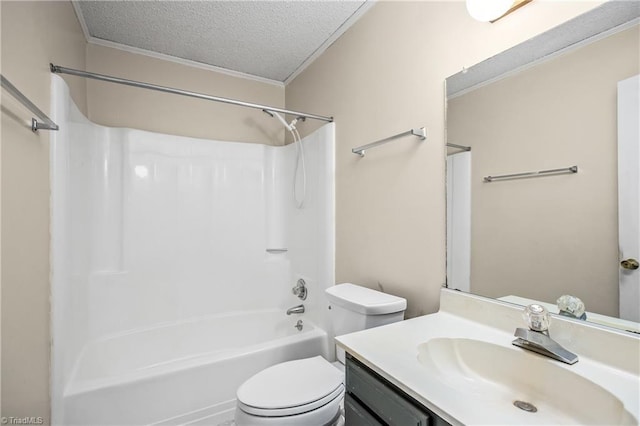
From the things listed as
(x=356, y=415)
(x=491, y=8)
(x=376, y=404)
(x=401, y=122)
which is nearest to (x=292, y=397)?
(x=356, y=415)

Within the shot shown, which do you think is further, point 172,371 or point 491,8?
point 172,371

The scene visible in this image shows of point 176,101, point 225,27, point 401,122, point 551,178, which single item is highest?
point 225,27

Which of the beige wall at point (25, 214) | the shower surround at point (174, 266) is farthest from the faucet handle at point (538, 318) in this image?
the beige wall at point (25, 214)

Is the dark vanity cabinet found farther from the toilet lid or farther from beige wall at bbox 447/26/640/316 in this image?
beige wall at bbox 447/26/640/316

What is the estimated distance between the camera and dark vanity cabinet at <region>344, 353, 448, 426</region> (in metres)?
0.74

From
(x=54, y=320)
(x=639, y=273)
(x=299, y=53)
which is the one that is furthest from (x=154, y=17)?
(x=639, y=273)

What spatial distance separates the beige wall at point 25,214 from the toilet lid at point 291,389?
2.57 feet

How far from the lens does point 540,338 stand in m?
0.88

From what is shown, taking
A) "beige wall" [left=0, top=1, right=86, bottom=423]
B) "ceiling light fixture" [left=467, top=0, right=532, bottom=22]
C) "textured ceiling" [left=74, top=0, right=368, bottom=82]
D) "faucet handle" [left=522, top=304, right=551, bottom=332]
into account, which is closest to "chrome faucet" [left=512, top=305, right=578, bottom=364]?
"faucet handle" [left=522, top=304, right=551, bottom=332]

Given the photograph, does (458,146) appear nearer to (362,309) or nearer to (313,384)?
(362,309)

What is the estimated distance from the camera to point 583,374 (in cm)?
79

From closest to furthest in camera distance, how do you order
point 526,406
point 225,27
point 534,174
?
point 526,406 < point 534,174 < point 225,27

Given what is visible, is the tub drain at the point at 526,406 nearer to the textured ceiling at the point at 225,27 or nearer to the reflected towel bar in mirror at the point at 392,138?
the reflected towel bar in mirror at the point at 392,138

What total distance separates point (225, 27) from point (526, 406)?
2421mm
